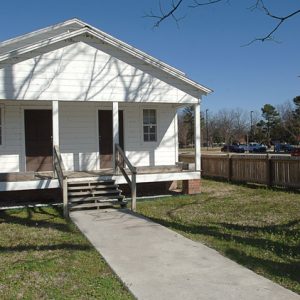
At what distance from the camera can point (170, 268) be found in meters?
6.27

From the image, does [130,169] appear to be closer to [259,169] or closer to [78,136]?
[78,136]

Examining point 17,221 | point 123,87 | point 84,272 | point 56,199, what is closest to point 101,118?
point 123,87

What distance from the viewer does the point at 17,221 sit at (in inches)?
424

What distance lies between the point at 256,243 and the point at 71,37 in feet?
28.3

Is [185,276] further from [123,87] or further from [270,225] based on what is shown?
[123,87]

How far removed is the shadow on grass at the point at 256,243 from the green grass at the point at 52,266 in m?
2.09

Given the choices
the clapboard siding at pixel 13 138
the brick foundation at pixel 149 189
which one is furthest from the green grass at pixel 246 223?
the clapboard siding at pixel 13 138

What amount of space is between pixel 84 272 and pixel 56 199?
8461 mm

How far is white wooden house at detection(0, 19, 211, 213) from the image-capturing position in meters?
12.9

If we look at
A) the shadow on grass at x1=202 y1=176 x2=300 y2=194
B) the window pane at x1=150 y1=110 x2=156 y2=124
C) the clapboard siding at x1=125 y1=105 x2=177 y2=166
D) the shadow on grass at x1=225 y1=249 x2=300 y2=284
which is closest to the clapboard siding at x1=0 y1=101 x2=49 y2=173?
the clapboard siding at x1=125 y1=105 x2=177 y2=166

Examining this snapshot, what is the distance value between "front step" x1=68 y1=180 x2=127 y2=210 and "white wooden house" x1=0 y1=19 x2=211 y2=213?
51 centimetres

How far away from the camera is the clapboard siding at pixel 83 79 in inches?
507

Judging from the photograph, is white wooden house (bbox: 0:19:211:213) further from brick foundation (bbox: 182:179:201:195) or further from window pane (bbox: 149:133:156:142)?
brick foundation (bbox: 182:179:201:195)

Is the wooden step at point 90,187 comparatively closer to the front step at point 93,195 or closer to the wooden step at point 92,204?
the front step at point 93,195
